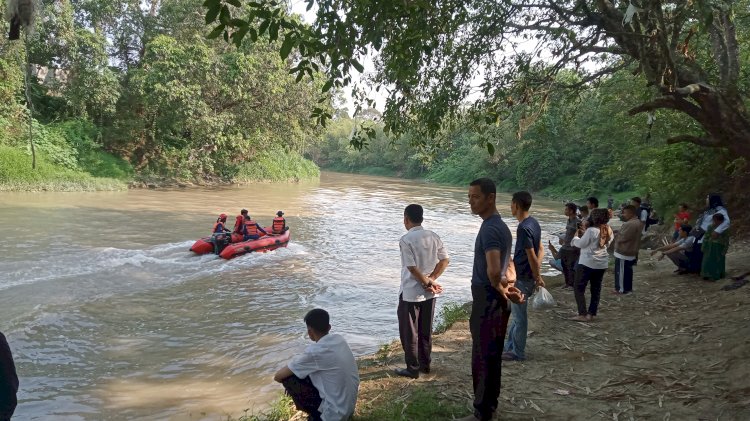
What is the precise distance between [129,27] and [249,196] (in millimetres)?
13194

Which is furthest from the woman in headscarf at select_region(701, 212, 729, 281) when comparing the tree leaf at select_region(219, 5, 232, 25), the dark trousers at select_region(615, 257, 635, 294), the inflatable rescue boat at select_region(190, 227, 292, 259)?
the inflatable rescue boat at select_region(190, 227, 292, 259)

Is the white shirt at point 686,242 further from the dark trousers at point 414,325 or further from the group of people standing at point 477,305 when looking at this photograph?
the dark trousers at point 414,325

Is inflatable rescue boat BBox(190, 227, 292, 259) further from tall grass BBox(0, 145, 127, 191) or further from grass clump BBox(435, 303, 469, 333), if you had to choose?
tall grass BBox(0, 145, 127, 191)

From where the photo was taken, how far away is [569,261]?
8.70 meters

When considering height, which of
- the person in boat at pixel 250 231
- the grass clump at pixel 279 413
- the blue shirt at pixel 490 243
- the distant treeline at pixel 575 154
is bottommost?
the grass clump at pixel 279 413

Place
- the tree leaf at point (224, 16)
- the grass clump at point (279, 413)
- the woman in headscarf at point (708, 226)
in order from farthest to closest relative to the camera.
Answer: the woman in headscarf at point (708, 226) → the grass clump at point (279, 413) → the tree leaf at point (224, 16)

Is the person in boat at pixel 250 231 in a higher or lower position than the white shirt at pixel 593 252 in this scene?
lower

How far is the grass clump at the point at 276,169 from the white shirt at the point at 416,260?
32712mm

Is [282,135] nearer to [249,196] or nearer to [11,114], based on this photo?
[249,196]

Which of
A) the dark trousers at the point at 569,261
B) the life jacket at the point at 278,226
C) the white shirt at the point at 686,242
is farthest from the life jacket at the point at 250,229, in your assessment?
the white shirt at the point at 686,242

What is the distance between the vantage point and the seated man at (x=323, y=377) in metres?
4.02

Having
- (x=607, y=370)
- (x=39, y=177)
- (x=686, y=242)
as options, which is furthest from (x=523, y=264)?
(x=39, y=177)

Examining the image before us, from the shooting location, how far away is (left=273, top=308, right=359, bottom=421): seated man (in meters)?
4.02

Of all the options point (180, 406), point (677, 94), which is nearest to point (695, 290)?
point (677, 94)
